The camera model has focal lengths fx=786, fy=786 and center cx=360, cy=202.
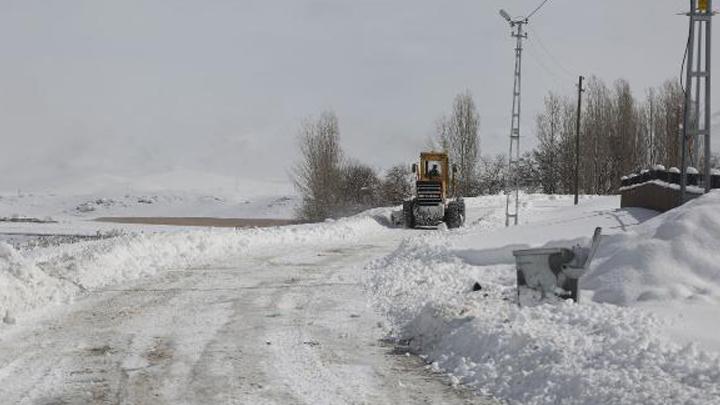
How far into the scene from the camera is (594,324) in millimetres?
9273

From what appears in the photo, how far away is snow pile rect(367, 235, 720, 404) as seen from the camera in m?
6.98

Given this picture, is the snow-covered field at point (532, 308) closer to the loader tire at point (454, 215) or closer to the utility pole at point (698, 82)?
the utility pole at point (698, 82)

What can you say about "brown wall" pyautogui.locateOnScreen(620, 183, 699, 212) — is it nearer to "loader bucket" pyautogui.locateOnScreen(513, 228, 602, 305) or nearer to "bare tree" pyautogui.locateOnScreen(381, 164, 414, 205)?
"loader bucket" pyautogui.locateOnScreen(513, 228, 602, 305)

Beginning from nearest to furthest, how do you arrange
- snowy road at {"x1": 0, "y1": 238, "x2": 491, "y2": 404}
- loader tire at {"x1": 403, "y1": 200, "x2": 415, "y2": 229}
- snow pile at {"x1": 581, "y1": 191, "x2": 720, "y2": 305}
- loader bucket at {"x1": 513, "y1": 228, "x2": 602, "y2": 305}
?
snowy road at {"x1": 0, "y1": 238, "x2": 491, "y2": 404}
loader bucket at {"x1": 513, "y1": 228, "x2": 602, "y2": 305}
snow pile at {"x1": 581, "y1": 191, "x2": 720, "y2": 305}
loader tire at {"x1": 403, "y1": 200, "x2": 415, "y2": 229}

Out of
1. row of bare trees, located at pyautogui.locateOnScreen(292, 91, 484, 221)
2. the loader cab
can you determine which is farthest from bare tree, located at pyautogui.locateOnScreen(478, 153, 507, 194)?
the loader cab

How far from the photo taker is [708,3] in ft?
60.7

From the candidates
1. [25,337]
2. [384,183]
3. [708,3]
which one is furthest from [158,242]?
[384,183]

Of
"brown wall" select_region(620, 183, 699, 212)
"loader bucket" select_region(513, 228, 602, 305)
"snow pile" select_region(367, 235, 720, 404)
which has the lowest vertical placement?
"snow pile" select_region(367, 235, 720, 404)

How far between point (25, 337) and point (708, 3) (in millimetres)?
16314

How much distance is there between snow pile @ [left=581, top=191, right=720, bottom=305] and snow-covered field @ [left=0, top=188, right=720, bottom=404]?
0.09ft

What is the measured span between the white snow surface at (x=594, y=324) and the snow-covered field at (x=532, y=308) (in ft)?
0.07

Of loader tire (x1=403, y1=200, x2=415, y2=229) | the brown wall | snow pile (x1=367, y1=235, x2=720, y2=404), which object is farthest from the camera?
loader tire (x1=403, y1=200, x2=415, y2=229)

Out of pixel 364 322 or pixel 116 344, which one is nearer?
pixel 116 344

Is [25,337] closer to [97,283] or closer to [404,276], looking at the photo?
[97,283]
